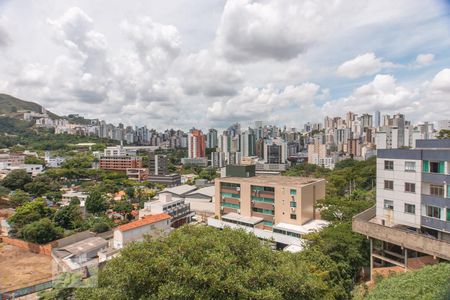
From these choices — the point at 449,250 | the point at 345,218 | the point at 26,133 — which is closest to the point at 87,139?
the point at 26,133

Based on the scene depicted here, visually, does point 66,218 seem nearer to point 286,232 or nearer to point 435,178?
point 286,232

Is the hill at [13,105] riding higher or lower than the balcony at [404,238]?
higher

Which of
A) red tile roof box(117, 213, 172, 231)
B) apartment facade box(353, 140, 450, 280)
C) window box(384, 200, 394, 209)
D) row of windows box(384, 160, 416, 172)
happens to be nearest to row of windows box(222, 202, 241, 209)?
red tile roof box(117, 213, 172, 231)

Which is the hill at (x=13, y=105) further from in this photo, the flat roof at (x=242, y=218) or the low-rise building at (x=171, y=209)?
the flat roof at (x=242, y=218)

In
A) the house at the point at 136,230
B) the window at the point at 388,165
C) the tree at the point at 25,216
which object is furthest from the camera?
the tree at the point at 25,216

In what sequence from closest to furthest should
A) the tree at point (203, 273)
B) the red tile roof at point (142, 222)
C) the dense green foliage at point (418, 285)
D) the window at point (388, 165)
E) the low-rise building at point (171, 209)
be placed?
1. the tree at point (203, 273)
2. the dense green foliage at point (418, 285)
3. the window at point (388, 165)
4. the red tile roof at point (142, 222)
5. the low-rise building at point (171, 209)

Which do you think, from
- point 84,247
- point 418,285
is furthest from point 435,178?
point 84,247

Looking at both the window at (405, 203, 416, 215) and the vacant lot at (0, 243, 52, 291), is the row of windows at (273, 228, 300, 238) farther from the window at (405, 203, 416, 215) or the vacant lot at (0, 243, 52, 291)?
the vacant lot at (0, 243, 52, 291)

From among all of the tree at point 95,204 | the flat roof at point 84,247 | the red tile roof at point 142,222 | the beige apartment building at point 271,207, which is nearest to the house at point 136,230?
the red tile roof at point 142,222
